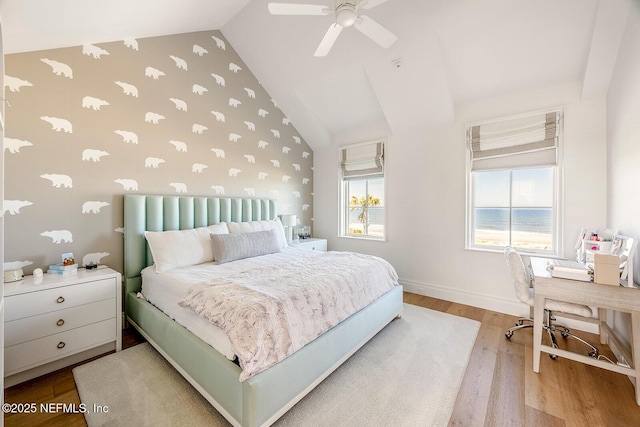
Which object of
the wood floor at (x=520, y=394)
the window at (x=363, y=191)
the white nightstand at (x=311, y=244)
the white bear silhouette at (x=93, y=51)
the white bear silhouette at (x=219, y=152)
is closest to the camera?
the wood floor at (x=520, y=394)

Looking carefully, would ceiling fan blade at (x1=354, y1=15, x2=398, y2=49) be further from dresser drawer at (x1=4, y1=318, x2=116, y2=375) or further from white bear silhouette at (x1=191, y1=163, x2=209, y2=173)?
dresser drawer at (x1=4, y1=318, x2=116, y2=375)

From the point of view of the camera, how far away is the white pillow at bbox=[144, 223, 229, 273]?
2.41m

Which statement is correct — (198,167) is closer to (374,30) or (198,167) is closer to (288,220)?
(288,220)

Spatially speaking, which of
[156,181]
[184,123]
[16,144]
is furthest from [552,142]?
[16,144]

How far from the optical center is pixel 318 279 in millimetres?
1987

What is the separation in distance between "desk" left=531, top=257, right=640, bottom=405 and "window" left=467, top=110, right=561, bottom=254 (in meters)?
1.08

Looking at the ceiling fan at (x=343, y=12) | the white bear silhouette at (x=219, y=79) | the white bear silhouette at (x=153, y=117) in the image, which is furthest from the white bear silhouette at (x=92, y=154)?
the ceiling fan at (x=343, y=12)

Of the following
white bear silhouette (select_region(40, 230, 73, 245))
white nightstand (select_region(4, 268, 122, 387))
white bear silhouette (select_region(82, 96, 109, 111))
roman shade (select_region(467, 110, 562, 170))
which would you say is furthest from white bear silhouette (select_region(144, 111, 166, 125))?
roman shade (select_region(467, 110, 562, 170))

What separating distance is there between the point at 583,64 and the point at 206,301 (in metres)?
3.93

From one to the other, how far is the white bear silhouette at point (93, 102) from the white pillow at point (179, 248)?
127cm

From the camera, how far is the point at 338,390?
5.80ft

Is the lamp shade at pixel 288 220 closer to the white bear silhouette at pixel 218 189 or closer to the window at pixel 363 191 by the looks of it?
the window at pixel 363 191

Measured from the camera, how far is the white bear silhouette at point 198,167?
3.18m

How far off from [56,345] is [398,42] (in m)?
4.03
